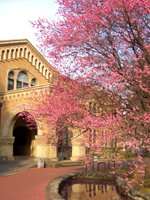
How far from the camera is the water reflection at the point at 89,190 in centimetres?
855

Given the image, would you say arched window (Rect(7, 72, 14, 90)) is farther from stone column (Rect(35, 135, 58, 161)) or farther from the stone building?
stone column (Rect(35, 135, 58, 161))

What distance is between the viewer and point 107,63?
8.32m

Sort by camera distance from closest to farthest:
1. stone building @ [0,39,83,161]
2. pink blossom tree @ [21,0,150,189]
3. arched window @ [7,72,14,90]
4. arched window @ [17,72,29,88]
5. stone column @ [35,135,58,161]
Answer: pink blossom tree @ [21,0,150,189] < stone column @ [35,135,58,161] < stone building @ [0,39,83,161] < arched window @ [7,72,14,90] < arched window @ [17,72,29,88]

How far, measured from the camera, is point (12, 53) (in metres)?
24.0

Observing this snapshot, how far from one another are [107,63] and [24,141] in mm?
20292

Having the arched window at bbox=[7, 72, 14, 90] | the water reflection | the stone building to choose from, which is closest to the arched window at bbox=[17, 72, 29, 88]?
the stone building

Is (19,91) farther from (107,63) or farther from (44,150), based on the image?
(107,63)

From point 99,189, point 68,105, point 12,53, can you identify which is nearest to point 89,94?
point 68,105

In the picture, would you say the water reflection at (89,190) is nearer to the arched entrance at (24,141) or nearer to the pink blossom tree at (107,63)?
the pink blossom tree at (107,63)

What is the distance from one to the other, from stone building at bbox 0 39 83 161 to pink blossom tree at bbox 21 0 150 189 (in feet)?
28.7

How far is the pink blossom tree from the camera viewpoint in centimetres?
743

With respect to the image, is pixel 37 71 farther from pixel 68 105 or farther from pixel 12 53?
pixel 68 105

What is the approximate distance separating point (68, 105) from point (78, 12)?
→ 11.9 feet

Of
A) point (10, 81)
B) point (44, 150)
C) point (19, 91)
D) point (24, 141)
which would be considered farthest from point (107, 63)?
point (24, 141)
